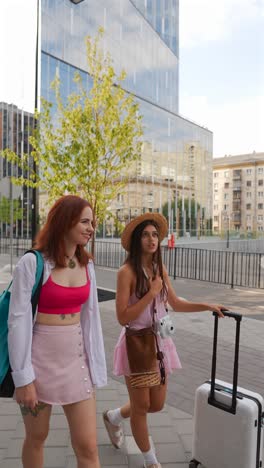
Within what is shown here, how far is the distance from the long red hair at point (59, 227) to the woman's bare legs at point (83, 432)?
29.1 inches

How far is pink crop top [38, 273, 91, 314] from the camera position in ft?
6.69

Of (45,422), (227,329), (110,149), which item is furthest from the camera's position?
(110,149)

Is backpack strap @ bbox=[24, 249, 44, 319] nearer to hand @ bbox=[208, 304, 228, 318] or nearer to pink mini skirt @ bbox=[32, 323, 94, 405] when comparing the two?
pink mini skirt @ bbox=[32, 323, 94, 405]

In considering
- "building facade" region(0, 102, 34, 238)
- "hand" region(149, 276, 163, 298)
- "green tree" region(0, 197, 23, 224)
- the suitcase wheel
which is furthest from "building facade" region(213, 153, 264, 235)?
"hand" region(149, 276, 163, 298)

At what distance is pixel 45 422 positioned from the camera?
6.88 feet

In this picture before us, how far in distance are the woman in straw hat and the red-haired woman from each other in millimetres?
432

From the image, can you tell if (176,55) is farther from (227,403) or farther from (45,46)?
(227,403)

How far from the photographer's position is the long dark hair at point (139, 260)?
262cm

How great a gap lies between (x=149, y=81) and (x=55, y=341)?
4095cm

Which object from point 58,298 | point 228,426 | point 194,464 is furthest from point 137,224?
point 194,464

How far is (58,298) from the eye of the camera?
2061 mm

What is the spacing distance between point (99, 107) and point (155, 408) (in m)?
7.75

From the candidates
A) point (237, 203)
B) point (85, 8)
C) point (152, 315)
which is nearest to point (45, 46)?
point (85, 8)

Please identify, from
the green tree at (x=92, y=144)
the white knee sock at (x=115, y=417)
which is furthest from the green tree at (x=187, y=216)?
the white knee sock at (x=115, y=417)
